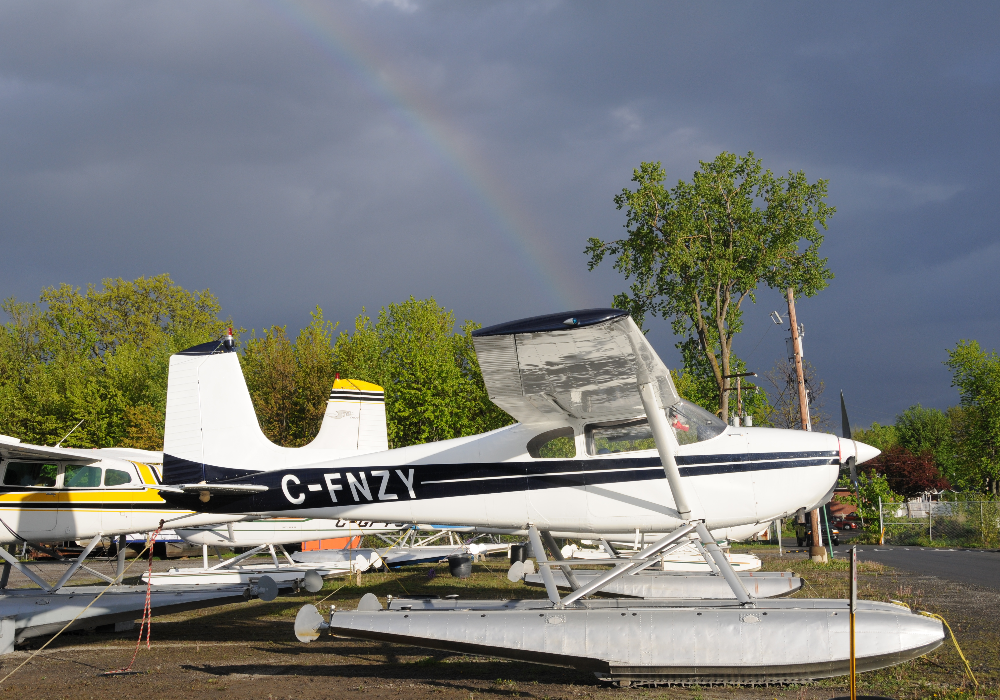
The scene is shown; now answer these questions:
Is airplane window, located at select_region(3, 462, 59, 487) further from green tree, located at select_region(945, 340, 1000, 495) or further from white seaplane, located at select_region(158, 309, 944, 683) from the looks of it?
green tree, located at select_region(945, 340, 1000, 495)

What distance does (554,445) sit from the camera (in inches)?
290

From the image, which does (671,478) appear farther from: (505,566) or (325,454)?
(505,566)

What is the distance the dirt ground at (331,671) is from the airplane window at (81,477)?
2.28 metres

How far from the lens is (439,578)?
15898 mm

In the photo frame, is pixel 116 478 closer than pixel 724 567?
No

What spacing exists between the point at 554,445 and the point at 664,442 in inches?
45.8

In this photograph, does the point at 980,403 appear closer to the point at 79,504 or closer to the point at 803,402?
the point at 803,402

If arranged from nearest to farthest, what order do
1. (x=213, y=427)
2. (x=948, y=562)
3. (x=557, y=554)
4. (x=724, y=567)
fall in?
(x=724, y=567) < (x=557, y=554) < (x=213, y=427) < (x=948, y=562)

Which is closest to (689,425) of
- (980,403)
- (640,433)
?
(640,433)

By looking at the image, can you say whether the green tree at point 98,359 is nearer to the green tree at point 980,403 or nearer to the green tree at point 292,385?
the green tree at point 292,385

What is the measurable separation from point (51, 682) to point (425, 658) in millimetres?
3407

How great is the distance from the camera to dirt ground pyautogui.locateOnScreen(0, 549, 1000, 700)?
5.93 m

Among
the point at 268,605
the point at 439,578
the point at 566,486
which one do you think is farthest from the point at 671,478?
the point at 439,578

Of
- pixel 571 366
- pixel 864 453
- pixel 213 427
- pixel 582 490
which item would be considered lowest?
pixel 582 490
